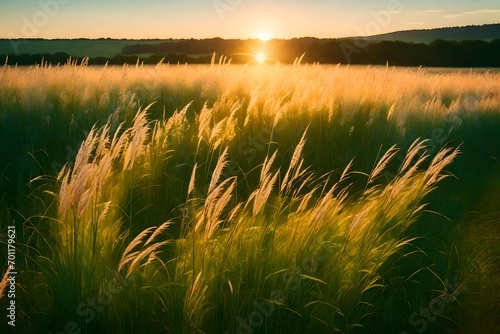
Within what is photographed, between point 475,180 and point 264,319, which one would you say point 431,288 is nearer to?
point 264,319

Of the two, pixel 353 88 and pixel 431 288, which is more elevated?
pixel 353 88

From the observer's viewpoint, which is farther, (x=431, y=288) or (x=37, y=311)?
(x=431, y=288)

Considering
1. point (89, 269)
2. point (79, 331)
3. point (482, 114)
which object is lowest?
point (79, 331)

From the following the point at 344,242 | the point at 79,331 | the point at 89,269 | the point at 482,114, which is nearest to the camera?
the point at 79,331

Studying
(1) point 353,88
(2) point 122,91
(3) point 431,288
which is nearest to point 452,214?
(3) point 431,288

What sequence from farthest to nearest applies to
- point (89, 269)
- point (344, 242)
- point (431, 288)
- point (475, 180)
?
1. point (475, 180)
2. point (431, 288)
3. point (344, 242)
4. point (89, 269)

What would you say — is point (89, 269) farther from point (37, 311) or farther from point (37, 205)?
point (37, 205)

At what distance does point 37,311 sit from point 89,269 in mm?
306

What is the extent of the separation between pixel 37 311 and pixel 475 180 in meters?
4.22

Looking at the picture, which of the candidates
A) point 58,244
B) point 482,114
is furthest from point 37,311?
point 482,114

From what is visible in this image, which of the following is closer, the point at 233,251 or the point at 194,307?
the point at 194,307

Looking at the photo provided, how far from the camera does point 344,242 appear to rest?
275 cm

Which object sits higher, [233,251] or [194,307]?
[233,251]

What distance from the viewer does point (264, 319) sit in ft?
7.84
